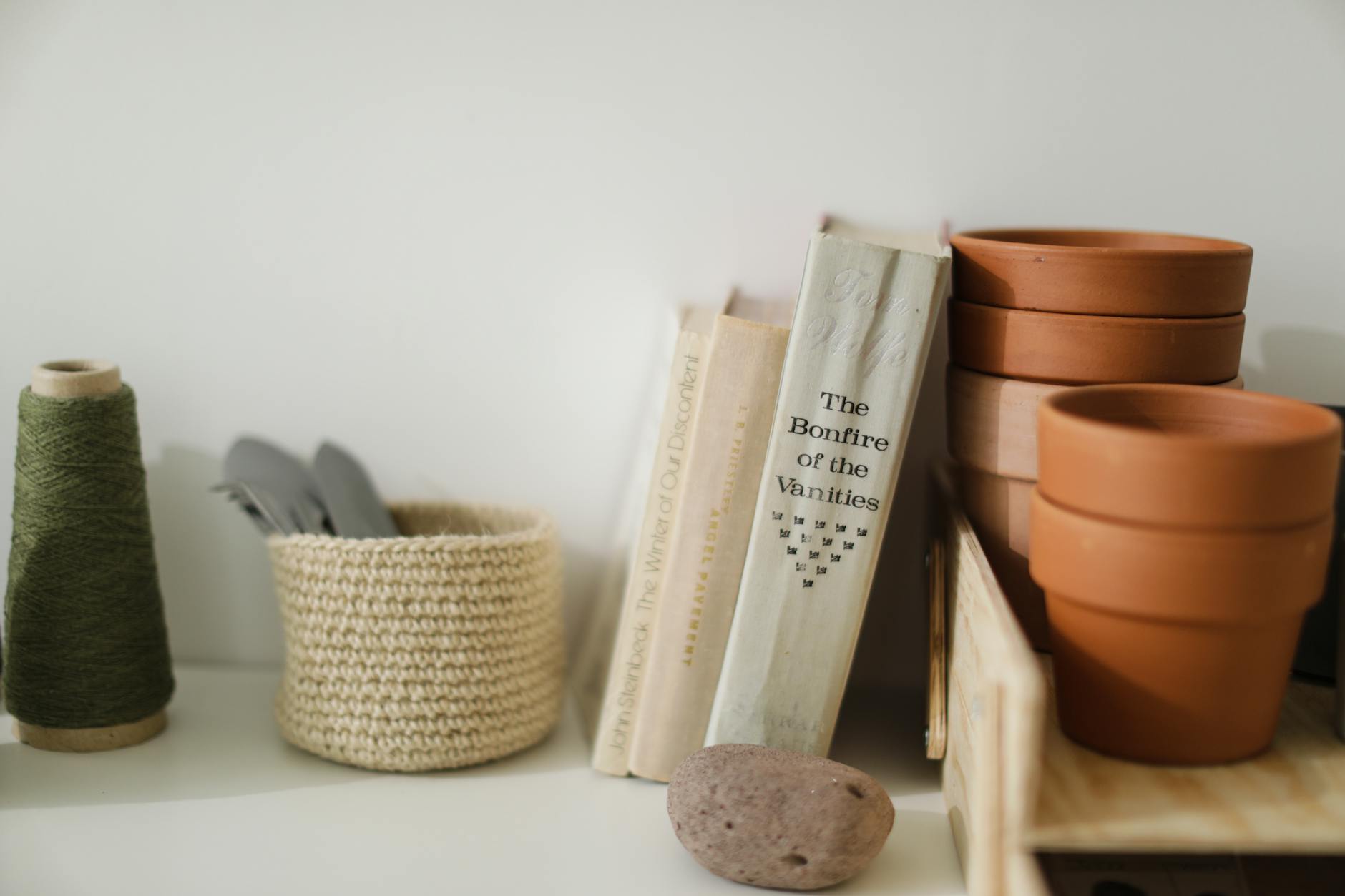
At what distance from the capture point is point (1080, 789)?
1.73 ft

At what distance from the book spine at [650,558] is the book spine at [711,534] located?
0.02 metres

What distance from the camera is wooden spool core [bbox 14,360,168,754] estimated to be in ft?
2.47

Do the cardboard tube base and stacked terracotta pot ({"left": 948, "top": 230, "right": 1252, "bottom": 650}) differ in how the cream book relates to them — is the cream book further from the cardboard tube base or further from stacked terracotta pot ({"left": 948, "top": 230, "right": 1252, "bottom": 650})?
the cardboard tube base

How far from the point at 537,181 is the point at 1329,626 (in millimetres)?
659

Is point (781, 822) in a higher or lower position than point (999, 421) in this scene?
lower

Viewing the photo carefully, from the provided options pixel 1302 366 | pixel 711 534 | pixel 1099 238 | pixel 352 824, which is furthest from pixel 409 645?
pixel 1302 366

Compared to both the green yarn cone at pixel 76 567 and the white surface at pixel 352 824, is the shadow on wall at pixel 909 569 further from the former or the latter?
the green yarn cone at pixel 76 567

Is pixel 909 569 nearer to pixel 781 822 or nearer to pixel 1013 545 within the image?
pixel 1013 545

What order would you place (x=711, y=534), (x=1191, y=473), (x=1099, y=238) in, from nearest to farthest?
(x=1191, y=473) → (x=711, y=534) → (x=1099, y=238)

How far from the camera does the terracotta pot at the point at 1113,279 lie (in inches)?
25.4

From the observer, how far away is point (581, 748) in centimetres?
81

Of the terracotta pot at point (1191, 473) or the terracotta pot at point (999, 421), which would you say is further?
the terracotta pot at point (999, 421)

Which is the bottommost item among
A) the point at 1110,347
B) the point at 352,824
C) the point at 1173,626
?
A: the point at 352,824

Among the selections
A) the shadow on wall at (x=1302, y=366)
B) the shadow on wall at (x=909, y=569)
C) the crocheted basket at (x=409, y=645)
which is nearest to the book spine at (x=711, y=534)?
the crocheted basket at (x=409, y=645)
